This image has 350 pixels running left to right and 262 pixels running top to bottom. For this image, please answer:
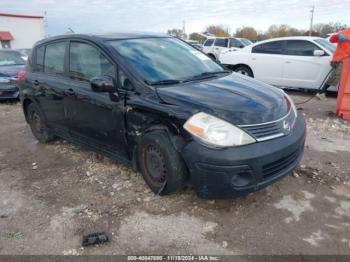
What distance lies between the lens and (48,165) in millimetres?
4328

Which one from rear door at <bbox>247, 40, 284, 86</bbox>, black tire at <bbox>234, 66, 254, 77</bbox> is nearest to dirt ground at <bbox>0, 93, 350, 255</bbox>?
rear door at <bbox>247, 40, 284, 86</bbox>

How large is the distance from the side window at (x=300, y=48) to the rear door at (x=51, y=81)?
627cm

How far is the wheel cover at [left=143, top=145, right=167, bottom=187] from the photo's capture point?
3.02 meters

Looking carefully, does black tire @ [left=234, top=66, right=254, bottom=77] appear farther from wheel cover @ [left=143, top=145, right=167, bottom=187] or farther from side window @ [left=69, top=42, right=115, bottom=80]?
wheel cover @ [left=143, top=145, right=167, bottom=187]

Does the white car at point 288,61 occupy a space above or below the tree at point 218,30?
below

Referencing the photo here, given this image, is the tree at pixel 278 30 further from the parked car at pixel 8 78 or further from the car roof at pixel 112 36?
the car roof at pixel 112 36

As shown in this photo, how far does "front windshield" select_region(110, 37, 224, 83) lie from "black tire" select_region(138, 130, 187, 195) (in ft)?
2.14

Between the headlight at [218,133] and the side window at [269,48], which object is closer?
the headlight at [218,133]

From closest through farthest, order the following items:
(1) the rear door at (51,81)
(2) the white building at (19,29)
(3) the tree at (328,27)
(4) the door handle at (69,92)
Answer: (4) the door handle at (69,92), (1) the rear door at (51,81), (2) the white building at (19,29), (3) the tree at (328,27)

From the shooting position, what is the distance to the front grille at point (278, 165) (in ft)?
8.88

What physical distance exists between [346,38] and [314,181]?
A: 3.40m

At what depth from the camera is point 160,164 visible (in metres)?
A: 3.04

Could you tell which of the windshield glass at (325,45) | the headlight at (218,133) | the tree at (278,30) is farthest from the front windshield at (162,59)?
the tree at (278,30)

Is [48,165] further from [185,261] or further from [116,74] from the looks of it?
[185,261]
